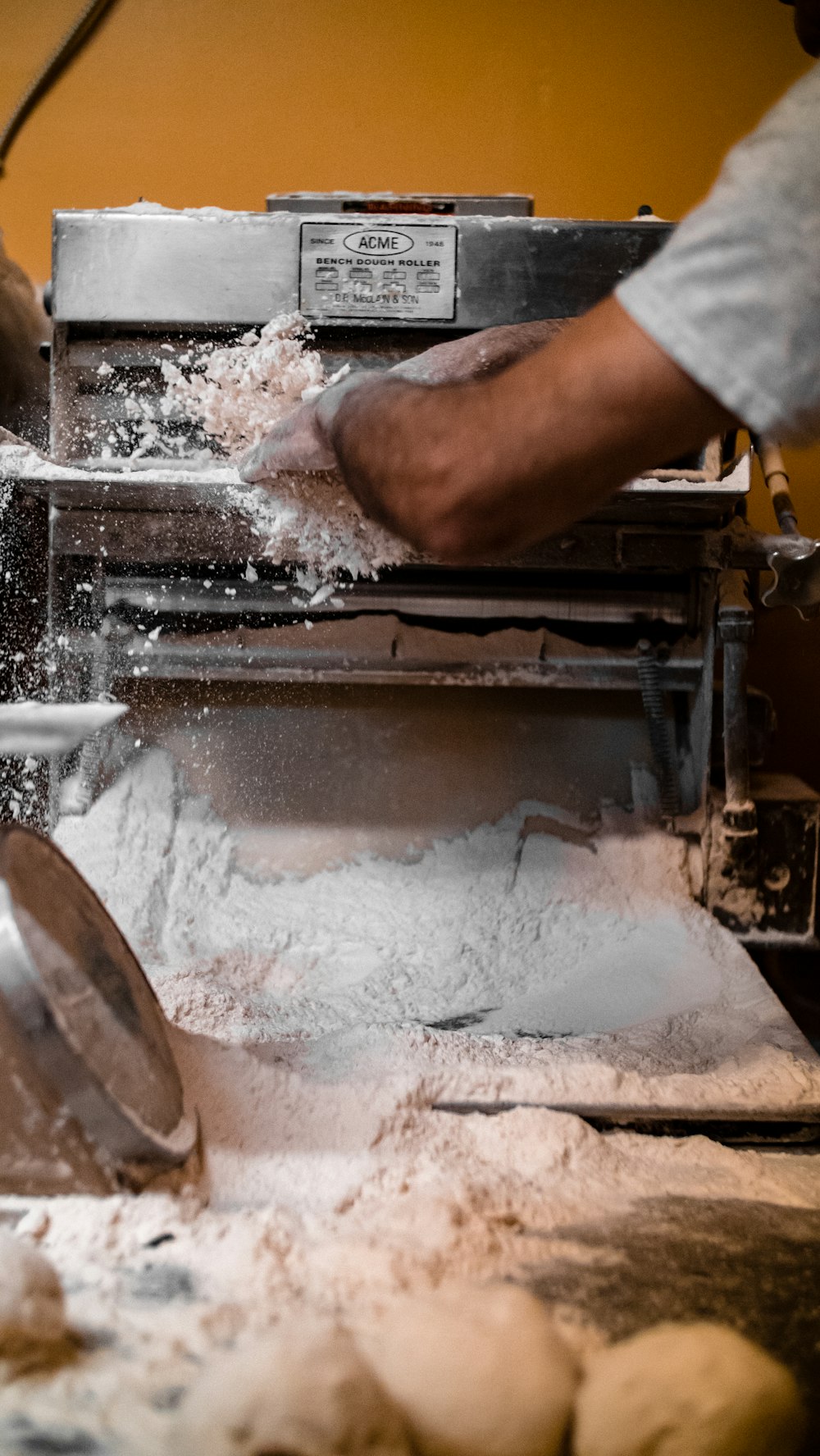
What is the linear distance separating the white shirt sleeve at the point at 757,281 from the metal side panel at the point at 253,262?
3.16 ft

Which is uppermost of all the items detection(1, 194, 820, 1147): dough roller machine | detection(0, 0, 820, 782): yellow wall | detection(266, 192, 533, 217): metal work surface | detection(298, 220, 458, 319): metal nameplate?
detection(0, 0, 820, 782): yellow wall

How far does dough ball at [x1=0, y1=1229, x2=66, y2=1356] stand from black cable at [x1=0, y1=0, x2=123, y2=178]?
2523mm

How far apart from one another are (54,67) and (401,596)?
179cm

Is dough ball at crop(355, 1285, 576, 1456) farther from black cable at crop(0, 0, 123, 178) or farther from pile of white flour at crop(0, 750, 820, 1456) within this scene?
black cable at crop(0, 0, 123, 178)

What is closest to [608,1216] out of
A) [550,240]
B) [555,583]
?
[555,583]

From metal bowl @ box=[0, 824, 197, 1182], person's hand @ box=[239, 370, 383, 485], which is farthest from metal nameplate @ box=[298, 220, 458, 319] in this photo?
metal bowl @ box=[0, 824, 197, 1182]

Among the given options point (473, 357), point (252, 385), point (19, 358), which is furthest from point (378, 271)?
point (19, 358)

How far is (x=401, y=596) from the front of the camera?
1636mm

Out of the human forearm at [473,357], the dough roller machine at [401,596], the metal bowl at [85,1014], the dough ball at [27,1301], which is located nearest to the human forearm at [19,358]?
the dough roller machine at [401,596]

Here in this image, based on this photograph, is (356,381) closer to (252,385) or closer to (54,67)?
(252,385)

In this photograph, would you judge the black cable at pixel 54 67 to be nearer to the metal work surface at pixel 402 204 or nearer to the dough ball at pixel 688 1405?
the metal work surface at pixel 402 204

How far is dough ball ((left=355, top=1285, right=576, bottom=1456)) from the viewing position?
65cm

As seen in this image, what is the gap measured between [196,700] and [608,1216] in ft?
4.10

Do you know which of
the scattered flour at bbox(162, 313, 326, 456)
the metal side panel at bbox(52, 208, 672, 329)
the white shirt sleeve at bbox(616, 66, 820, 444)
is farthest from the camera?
the metal side panel at bbox(52, 208, 672, 329)
